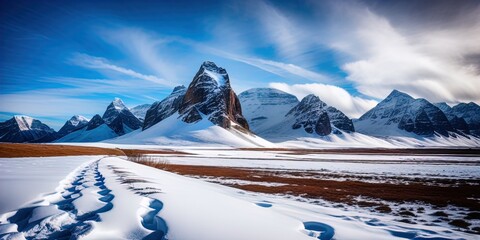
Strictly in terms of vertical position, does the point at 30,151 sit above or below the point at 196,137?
below

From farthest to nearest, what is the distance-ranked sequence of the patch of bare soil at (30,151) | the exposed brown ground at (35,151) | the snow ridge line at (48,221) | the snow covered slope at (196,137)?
1. the snow covered slope at (196,137)
2. the exposed brown ground at (35,151)
3. the patch of bare soil at (30,151)
4. the snow ridge line at (48,221)

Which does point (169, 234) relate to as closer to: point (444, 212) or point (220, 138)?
point (444, 212)

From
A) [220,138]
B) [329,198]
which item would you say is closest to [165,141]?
[220,138]

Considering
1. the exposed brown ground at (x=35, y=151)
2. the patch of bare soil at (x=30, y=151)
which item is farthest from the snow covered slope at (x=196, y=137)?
the patch of bare soil at (x=30, y=151)

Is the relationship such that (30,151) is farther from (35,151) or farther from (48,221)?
(48,221)

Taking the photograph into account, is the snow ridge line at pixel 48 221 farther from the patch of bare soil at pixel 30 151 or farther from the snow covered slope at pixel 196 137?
the snow covered slope at pixel 196 137

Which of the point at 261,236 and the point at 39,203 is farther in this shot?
the point at 39,203

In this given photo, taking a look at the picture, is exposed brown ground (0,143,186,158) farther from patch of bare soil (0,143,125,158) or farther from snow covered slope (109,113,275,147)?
snow covered slope (109,113,275,147)

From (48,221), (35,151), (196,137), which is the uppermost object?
(48,221)

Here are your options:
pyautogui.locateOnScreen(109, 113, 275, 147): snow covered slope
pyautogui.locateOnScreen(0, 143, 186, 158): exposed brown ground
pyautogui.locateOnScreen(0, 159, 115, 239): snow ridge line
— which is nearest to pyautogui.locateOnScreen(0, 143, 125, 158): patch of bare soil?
pyautogui.locateOnScreen(0, 143, 186, 158): exposed brown ground

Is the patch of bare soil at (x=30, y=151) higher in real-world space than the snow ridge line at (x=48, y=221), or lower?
lower

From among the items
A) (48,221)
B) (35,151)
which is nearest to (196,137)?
(35,151)

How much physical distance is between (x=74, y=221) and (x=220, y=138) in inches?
6715

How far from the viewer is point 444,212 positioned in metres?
11.2
